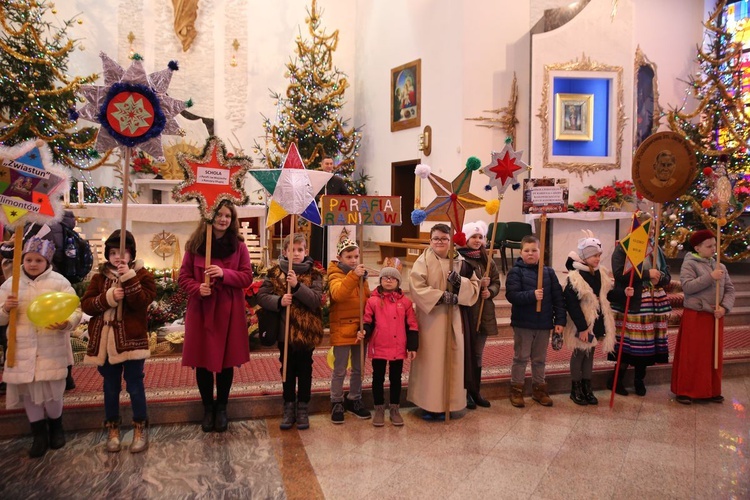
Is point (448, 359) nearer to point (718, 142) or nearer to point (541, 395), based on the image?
point (541, 395)

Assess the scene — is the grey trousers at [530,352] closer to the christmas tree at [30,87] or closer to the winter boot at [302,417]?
the winter boot at [302,417]

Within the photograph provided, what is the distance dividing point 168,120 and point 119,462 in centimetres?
223

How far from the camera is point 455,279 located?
4.36 meters

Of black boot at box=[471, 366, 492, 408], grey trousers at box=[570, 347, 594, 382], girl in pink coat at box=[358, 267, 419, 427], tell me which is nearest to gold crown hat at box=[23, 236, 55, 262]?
girl in pink coat at box=[358, 267, 419, 427]

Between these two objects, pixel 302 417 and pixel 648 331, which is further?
pixel 648 331

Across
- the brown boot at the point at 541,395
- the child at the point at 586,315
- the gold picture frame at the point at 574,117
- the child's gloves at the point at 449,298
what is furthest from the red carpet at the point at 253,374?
the gold picture frame at the point at 574,117

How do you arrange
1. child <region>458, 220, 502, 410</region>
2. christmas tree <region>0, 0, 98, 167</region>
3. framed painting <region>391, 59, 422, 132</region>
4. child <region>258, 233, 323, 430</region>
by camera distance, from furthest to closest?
framed painting <region>391, 59, 422, 132</region> → christmas tree <region>0, 0, 98, 167</region> → child <region>458, 220, 502, 410</region> → child <region>258, 233, 323, 430</region>

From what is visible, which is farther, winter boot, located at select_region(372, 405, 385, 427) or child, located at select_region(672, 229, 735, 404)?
child, located at select_region(672, 229, 735, 404)

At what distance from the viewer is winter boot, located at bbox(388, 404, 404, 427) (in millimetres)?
4285

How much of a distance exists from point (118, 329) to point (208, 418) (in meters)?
0.93

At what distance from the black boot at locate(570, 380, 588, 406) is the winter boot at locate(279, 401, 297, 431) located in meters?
2.39

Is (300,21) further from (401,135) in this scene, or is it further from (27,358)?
(27,358)

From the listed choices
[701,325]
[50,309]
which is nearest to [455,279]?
[701,325]

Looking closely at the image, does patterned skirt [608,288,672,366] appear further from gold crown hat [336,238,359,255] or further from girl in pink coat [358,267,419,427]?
gold crown hat [336,238,359,255]
